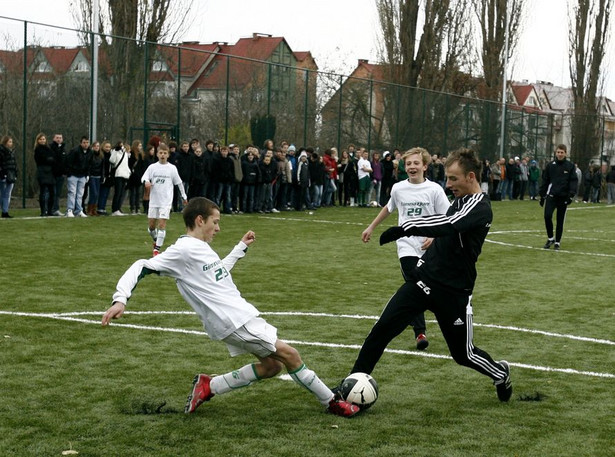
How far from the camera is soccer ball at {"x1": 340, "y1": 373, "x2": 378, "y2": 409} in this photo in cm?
627

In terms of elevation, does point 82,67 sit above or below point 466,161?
above

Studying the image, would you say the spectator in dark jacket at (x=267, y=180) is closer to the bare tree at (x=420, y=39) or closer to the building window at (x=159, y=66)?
the building window at (x=159, y=66)

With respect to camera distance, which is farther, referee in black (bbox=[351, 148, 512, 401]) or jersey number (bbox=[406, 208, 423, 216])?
jersey number (bbox=[406, 208, 423, 216])

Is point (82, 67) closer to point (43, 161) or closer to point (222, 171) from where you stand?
point (222, 171)

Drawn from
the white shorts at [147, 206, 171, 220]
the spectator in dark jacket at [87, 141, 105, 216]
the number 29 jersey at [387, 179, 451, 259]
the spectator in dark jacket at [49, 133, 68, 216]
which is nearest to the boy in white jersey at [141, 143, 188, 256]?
the white shorts at [147, 206, 171, 220]

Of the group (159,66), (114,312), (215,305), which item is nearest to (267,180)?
(159,66)

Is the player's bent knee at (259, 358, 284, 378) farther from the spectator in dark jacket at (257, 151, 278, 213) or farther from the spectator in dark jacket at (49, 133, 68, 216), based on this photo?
the spectator in dark jacket at (257, 151, 278, 213)

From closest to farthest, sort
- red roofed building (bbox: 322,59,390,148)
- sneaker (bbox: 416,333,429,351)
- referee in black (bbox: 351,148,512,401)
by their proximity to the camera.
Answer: referee in black (bbox: 351,148,512,401)
sneaker (bbox: 416,333,429,351)
red roofed building (bbox: 322,59,390,148)

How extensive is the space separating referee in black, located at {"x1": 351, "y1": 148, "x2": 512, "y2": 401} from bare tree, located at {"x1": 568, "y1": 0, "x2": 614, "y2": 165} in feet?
150

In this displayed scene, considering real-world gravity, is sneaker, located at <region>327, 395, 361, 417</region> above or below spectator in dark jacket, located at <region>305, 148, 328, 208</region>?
below

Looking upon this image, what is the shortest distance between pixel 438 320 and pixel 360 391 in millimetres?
735

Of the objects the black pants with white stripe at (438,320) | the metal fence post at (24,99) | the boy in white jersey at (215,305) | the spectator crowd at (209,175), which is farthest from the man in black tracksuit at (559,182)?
the boy in white jersey at (215,305)

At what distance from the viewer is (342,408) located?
620 cm

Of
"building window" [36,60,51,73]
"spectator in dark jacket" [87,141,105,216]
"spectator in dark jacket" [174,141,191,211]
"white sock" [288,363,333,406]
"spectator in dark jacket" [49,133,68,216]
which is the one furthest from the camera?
"building window" [36,60,51,73]
